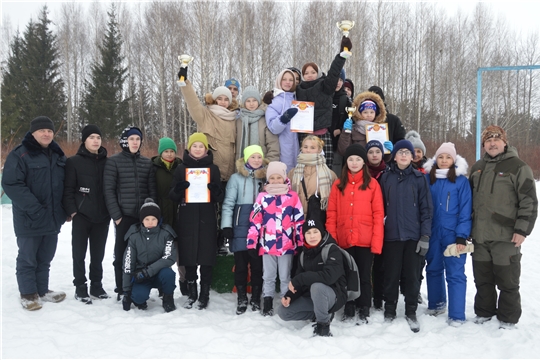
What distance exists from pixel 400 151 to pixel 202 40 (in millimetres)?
18813

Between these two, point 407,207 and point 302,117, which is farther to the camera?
point 302,117

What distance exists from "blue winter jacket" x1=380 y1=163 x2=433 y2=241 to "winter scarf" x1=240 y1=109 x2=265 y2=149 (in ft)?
6.30

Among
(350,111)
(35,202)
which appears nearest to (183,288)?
(35,202)

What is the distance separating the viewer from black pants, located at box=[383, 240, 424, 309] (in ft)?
14.5

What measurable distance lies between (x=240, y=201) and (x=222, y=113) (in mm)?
1342

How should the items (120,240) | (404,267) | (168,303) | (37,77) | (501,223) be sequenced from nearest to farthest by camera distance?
(501,223) < (404,267) < (168,303) < (120,240) < (37,77)

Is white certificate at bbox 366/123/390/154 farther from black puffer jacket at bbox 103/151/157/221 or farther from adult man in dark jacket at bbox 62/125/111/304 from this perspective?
adult man in dark jacket at bbox 62/125/111/304

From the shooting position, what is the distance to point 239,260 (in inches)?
191

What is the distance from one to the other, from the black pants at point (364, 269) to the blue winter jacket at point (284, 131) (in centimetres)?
149

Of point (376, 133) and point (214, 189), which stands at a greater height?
point (376, 133)

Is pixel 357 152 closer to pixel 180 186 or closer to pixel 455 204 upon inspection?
pixel 455 204

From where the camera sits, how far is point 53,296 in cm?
493

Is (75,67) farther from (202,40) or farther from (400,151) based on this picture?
(400,151)

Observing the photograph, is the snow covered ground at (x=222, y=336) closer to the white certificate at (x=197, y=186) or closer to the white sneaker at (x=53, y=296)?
the white sneaker at (x=53, y=296)
